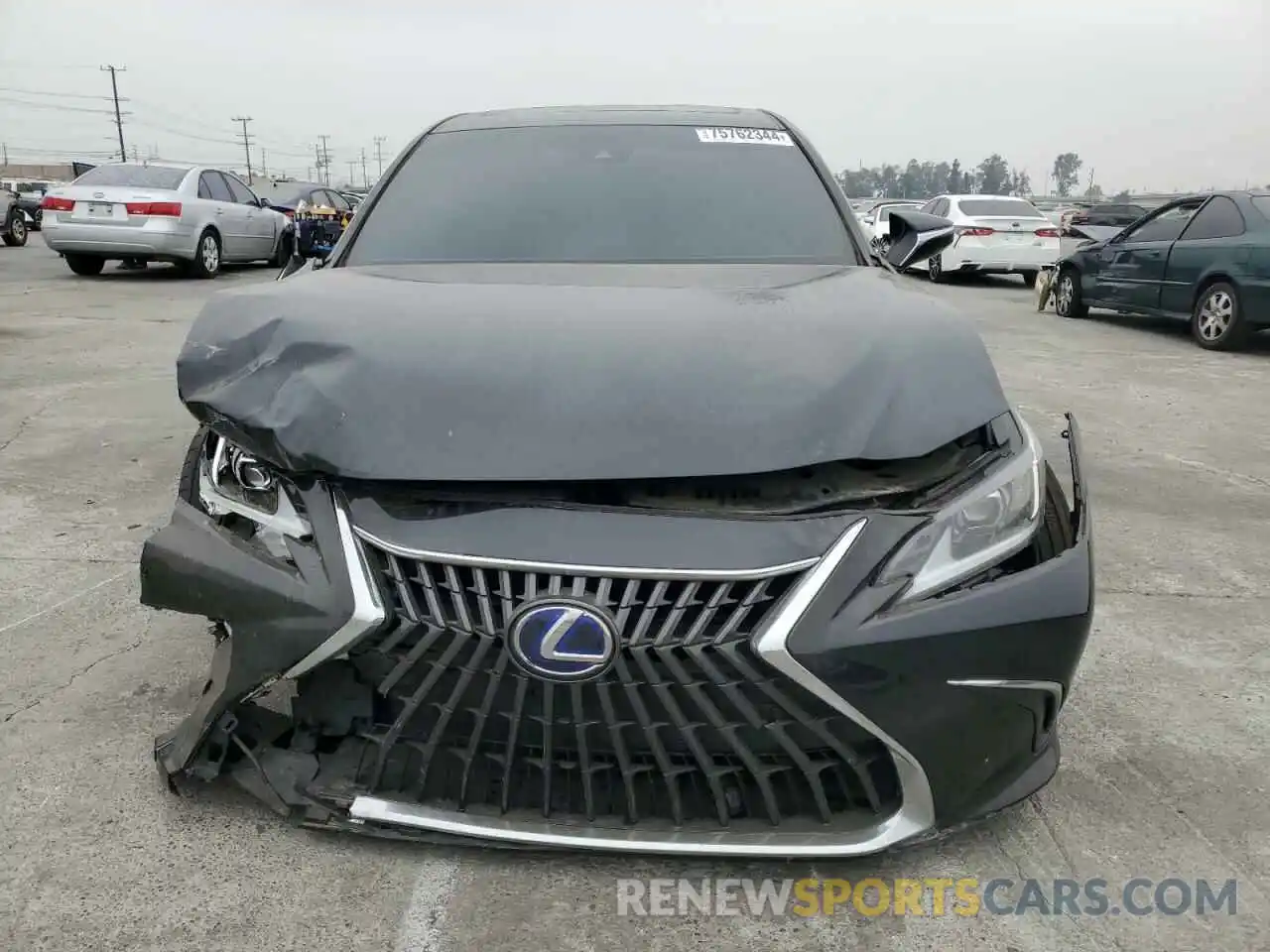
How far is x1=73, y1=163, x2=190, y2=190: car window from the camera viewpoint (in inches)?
492

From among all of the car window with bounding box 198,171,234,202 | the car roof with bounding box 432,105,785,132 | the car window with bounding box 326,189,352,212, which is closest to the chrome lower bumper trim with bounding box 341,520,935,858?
the car roof with bounding box 432,105,785,132

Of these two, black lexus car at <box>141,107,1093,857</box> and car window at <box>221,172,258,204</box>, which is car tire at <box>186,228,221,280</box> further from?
black lexus car at <box>141,107,1093,857</box>

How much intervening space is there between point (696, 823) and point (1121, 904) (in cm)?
84

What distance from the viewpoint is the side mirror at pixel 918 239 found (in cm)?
350

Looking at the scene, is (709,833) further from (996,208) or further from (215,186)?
(996,208)

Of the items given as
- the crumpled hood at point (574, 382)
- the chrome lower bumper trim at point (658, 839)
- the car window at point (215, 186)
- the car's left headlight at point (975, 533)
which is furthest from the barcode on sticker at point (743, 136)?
the car window at point (215, 186)

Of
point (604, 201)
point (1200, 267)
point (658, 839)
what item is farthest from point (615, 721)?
point (1200, 267)

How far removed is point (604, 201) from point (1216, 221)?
8.25 meters

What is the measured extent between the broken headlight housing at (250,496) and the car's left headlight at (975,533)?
104 centimetres

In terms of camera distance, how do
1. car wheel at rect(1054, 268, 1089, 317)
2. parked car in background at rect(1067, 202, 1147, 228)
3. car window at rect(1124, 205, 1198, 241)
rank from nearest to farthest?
car window at rect(1124, 205, 1198, 241), car wheel at rect(1054, 268, 1089, 317), parked car in background at rect(1067, 202, 1147, 228)

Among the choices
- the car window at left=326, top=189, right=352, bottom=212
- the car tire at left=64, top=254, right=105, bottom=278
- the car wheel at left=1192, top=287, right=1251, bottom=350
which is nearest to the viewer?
the car wheel at left=1192, top=287, right=1251, bottom=350

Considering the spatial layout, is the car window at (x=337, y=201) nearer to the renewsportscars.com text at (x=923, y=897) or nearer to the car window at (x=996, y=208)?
the car window at (x=996, y=208)

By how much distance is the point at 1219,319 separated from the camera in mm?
8992

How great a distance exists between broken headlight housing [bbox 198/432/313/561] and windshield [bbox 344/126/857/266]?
104 centimetres
